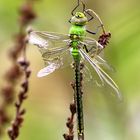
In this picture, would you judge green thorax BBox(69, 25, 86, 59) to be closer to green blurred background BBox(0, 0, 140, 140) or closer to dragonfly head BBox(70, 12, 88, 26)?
dragonfly head BBox(70, 12, 88, 26)

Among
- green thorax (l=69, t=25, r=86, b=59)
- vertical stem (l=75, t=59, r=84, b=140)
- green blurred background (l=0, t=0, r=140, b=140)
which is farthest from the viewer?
green blurred background (l=0, t=0, r=140, b=140)

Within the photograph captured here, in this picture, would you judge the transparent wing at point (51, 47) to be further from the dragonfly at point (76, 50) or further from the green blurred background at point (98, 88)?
the green blurred background at point (98, 88)

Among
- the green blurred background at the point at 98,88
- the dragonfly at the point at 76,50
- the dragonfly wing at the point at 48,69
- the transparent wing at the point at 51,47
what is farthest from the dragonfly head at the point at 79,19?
the green blurred background at the point at 98,88

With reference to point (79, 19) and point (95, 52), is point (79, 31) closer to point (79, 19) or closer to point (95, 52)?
point (79, 19)

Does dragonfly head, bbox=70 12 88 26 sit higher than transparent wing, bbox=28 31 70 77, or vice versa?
dragonfly head, bbox=70 12 88 26

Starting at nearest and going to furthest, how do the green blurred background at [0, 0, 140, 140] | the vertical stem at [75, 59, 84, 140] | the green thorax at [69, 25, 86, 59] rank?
1. the vertical stem at [75, 59, 84, 140]
2. the green thorax at [69, 25, 86, 59]
3. the green blurred background at [0, 0, 140, 140]

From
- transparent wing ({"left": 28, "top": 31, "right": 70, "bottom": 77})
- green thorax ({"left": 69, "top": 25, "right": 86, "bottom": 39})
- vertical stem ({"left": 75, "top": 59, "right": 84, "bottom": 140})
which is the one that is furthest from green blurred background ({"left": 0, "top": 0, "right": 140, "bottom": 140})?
vertical stem ({"left": 75, "top": 59, "right": 84, "bottom": 140})

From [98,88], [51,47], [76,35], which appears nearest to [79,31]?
[76,35]
